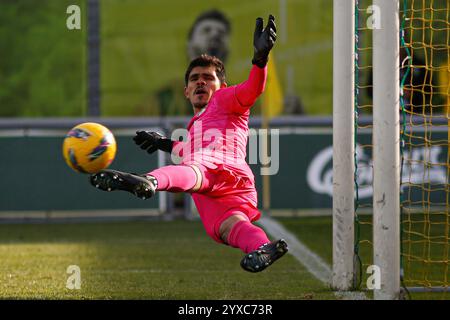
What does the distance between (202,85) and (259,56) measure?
2.81ft

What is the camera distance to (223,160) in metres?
7.43

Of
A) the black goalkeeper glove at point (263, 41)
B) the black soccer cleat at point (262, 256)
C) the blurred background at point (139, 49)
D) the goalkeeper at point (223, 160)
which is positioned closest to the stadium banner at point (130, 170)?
the blurred background at point (139, 49)

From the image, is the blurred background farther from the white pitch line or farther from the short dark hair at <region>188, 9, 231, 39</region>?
the white pitch line

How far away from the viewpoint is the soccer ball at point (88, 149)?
23.2 ft

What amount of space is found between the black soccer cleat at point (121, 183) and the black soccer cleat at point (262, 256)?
29.8 inches

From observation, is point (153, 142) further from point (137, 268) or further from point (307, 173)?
point (307, 173)

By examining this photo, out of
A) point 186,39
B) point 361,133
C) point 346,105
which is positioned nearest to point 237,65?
point 186,39

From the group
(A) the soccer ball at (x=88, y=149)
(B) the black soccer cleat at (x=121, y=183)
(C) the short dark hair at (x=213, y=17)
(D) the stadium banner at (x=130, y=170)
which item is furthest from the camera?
(C) the short dark hair at (x=213, y=17)

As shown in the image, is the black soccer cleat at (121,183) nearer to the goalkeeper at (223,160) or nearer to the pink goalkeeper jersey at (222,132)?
the goalkeeper at (223,160)

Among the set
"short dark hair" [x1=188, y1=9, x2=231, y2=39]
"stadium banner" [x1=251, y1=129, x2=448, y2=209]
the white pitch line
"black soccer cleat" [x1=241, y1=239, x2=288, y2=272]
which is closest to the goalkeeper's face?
"black soccer cleat" [x1=241, y1=239, x2=288, y2=272]

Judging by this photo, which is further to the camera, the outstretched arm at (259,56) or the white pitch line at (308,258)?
the white pitch line at (308,258)

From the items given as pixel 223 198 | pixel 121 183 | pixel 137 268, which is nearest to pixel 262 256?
pixel 223 198

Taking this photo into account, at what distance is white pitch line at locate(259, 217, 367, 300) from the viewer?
8.50 metres
